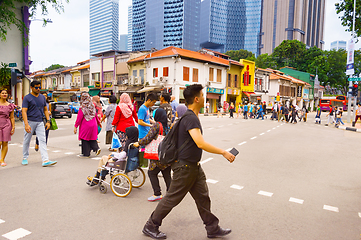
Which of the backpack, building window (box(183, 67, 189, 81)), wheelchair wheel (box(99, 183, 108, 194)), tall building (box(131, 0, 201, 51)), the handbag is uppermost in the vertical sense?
tall building (box(131, 0, 201, 51))

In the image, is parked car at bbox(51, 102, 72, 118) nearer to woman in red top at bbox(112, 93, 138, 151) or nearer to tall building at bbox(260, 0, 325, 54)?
woman in red top at bbox(112, 93, 138, 151)

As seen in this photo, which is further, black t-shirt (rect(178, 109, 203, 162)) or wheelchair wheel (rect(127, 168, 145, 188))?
wheelchair wheel (rect(127, 168, 145, 188))

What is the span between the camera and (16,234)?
3.12 meters

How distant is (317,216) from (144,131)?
138 inches

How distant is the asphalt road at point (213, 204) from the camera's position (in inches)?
130

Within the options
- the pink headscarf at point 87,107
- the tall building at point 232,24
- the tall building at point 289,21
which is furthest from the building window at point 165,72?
the tall building at point 289,21

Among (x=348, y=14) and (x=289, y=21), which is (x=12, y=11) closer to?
(x=348, y=14)

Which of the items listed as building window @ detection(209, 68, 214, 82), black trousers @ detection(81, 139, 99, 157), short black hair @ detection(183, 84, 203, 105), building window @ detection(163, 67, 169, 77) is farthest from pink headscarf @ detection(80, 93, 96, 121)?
building window @ detection(209, 68, 214, 82)

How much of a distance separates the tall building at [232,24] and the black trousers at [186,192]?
138364mm

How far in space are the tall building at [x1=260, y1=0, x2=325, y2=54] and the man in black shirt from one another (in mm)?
137359

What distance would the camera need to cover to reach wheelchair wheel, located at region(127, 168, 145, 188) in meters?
4.82

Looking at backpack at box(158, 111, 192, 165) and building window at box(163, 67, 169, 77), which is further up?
building window at box(163, 67, 169, 77)

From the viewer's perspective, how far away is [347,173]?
6426 mm

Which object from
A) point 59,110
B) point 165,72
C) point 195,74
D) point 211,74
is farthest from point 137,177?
point 211,74
